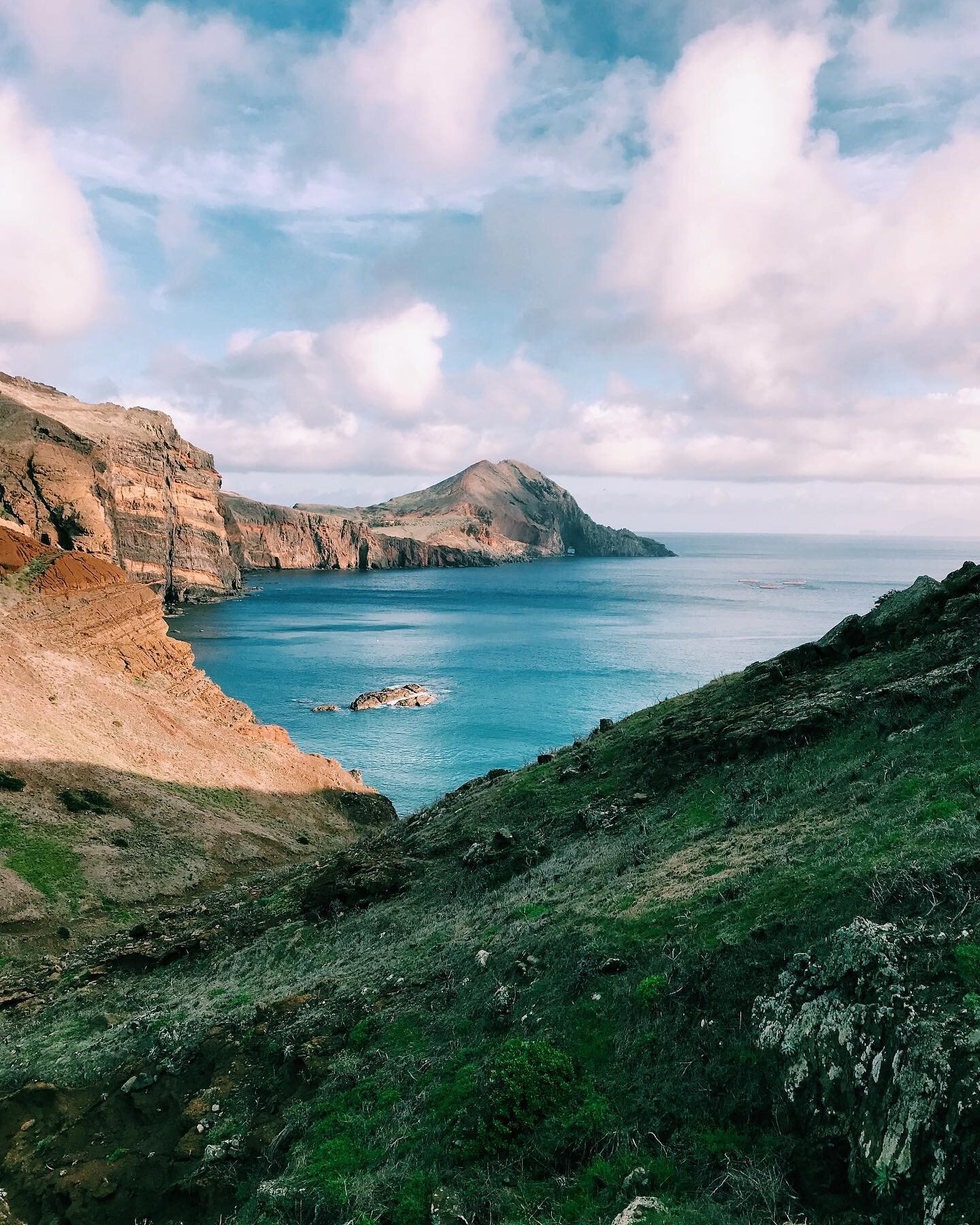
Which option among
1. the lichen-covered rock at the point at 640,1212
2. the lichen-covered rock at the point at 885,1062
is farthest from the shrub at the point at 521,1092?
the lichen-covered rock at the point at 885,1062

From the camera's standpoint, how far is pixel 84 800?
33.6 metres

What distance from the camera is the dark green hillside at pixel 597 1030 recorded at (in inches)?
340

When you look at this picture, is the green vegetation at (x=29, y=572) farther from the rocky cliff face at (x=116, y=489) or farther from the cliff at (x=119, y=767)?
the rocky cliff face at (x=116, y=489)

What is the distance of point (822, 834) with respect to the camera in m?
14.9

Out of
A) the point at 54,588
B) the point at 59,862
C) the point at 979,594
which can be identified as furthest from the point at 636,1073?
the point at 54,588

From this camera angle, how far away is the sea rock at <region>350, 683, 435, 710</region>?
85250 millimetres

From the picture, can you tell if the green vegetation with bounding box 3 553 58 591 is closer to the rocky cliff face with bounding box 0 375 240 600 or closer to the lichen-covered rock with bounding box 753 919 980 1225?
the rocky cliff face with bounding box 0 375 240 600

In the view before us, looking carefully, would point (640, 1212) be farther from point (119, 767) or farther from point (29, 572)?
point (29, 572)

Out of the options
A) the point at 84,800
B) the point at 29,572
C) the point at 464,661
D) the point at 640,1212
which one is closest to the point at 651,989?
Result: the point at 640,1212

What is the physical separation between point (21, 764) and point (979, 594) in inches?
1704

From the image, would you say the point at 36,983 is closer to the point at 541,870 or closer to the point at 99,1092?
the point at 99,1092

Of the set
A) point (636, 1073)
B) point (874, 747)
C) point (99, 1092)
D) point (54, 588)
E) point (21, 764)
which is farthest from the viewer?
point (54, 588)

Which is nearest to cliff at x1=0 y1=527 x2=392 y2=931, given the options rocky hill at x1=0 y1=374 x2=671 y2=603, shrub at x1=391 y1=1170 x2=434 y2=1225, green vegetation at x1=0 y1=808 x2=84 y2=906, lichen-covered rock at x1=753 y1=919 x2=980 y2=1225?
green vegetation at x1=0 y1=808 x2=84 y2=906

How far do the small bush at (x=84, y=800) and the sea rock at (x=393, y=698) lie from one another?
49927 mm
